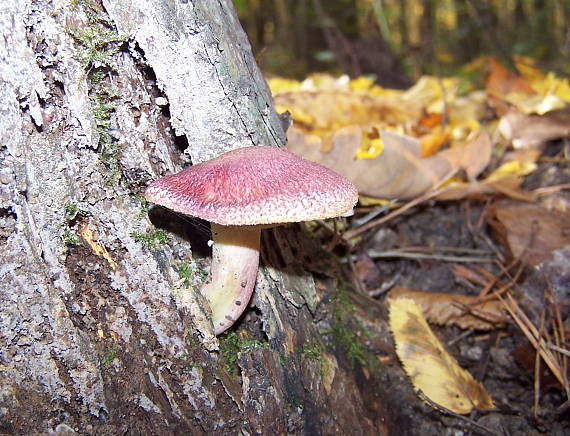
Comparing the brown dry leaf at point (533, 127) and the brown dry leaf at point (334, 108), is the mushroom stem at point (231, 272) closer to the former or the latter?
the brown dry leaf at point (334, 108)

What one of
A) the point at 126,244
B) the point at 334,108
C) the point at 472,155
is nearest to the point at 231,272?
the point at 126,244

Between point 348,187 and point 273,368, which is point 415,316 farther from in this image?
point 348,187

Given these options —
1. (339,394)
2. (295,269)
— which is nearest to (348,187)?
(295,269)

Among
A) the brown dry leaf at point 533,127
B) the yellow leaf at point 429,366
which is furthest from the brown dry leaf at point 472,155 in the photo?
the yellow leaf at point 429,366

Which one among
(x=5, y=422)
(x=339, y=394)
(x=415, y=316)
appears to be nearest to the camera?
(x=5, y=422)

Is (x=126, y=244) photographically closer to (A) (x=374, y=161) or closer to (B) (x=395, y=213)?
(A) (x=374, y=161)
